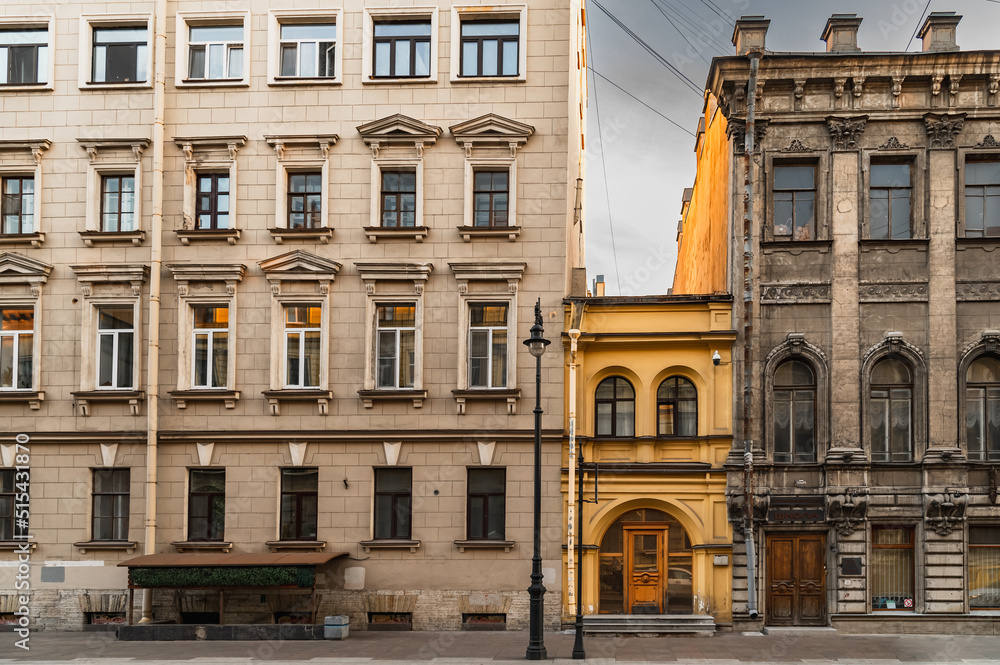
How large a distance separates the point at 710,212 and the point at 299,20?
13.2 meters

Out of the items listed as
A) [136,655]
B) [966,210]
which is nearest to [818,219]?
[966,210]

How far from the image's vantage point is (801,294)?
2272 centimetres

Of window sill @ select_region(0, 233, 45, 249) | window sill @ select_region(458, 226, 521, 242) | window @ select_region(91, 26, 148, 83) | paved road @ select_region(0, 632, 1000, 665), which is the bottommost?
paved road @ select_region(0, 632, 1000, 665)

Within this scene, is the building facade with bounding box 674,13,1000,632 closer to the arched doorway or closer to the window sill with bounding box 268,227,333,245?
the arched doorway

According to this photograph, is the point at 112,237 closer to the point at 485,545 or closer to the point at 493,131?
the point at 493,131

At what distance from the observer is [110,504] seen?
23641 millimetres

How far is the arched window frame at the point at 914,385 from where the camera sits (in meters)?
22.2

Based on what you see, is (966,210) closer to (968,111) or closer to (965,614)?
(968,111)

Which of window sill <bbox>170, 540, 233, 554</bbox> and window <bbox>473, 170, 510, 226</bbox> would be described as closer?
window sill <bbox>170, 540, 233, 554</bbox>

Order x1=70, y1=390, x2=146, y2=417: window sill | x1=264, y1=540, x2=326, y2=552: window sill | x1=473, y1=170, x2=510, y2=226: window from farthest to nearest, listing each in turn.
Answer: x1=473, y1=170, x2=510, y2=226: window < x1=70, y1=390, x2=146, y2=417: window sill < x1=264, y1=540, x2=326, y2=552: window sill

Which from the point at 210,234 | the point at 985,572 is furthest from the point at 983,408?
the point at 210,234

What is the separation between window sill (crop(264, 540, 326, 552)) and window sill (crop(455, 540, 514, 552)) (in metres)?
3.47

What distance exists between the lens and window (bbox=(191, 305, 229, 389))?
23.7 metres

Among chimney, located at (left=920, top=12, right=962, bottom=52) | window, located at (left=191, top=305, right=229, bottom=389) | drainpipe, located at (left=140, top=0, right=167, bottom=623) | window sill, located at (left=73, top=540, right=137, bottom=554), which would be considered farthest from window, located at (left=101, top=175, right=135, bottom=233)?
chimney, located at (left=920, top=12, right=962, bottom=52)
